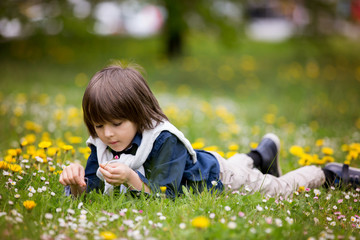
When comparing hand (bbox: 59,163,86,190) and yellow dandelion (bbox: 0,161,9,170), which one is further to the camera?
yellow dandelion (bbox: 0,161,9,170)

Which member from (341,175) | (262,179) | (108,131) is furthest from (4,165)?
(341,175)

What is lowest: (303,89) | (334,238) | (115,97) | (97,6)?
(303,89)

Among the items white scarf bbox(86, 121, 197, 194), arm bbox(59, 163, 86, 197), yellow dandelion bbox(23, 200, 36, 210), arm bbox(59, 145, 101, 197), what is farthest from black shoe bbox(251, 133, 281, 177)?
yellow dandelion bbox(23, 200, 36, 210)

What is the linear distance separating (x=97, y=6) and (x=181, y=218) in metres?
9.12

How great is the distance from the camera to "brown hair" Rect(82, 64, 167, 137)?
7.39 feet

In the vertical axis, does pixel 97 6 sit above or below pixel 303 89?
above

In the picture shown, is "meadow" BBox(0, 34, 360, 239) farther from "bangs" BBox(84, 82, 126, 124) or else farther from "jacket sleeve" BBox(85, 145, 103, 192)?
"bangs" BBox(84, 82, 126, 124)

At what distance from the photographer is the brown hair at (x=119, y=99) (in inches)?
88.7

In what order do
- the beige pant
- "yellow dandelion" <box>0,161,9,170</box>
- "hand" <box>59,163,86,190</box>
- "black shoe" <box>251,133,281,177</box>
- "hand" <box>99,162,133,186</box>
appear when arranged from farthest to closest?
"black shoe" <box>251,133,281,177</box>, the beige pant, "yellow dandelion" <box>0,161,9,170</box>, "hand" <box>59,163,86,190</box>, "hand" <box>99,162,133,186</box>

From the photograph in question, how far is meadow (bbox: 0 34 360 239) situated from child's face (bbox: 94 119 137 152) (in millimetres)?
330

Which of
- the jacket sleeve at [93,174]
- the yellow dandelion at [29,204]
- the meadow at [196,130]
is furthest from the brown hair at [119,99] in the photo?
the yellow dandelion at [29,204]

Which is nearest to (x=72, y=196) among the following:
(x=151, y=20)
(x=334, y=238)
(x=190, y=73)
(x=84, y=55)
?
(x=334, y=238)

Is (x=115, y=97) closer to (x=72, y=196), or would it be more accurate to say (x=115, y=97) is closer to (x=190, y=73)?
(x=72, y=196)

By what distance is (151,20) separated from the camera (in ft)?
77.6
